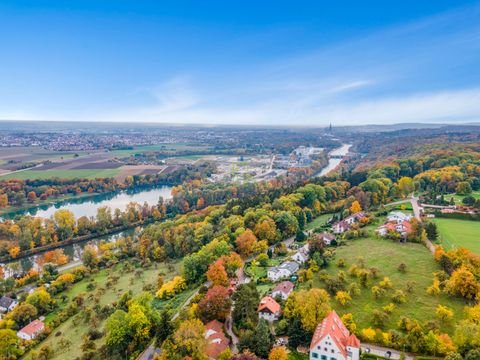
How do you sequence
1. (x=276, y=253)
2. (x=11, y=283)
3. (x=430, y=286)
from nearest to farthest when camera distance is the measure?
1. (x=430, y=286)
2. (x=11, y=283)
3. (x=276, y=253)

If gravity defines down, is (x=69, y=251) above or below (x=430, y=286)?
below

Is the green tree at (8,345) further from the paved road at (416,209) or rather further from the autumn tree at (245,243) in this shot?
the paved road at (416,209)

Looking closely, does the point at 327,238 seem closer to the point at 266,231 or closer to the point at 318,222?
the point at 266,231

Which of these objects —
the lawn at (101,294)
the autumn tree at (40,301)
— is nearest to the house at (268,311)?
the lawn at (101,294)

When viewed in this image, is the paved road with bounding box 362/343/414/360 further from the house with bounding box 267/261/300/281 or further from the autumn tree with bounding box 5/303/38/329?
the autumn tree with bounding box 5/303/38/329

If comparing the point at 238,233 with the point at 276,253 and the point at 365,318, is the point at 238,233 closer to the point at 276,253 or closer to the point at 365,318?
the point at 276,253

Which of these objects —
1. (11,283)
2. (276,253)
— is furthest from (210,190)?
(11,283)

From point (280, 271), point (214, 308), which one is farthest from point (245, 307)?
point (280, 271)

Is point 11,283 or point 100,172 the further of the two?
point 100,172
